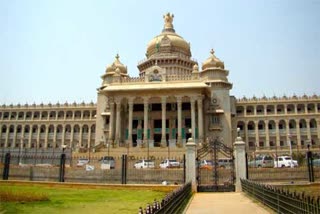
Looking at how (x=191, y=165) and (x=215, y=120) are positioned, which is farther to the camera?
(x=215, y=120)

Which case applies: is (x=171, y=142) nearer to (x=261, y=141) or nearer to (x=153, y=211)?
(x=261, y=141)

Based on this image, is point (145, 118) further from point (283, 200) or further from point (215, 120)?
point (283, 200)

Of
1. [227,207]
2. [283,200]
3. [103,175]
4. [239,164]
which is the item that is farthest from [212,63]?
[283,200]

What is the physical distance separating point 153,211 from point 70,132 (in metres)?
64.0

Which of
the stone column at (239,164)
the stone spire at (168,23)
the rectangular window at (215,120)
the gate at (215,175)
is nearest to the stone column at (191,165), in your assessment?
the gate at (215,175)

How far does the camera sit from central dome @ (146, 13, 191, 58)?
192 ft

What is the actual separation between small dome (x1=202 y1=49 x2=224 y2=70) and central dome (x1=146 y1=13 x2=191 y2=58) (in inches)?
275

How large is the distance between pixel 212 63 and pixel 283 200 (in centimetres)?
4518

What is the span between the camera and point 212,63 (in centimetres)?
5353

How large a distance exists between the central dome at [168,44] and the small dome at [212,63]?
22.9ft

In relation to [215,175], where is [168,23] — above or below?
above

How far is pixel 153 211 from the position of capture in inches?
243

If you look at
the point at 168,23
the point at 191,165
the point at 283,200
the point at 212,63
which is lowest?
the point at 283,200

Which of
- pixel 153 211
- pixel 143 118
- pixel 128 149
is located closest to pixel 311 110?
pixel 143 118
